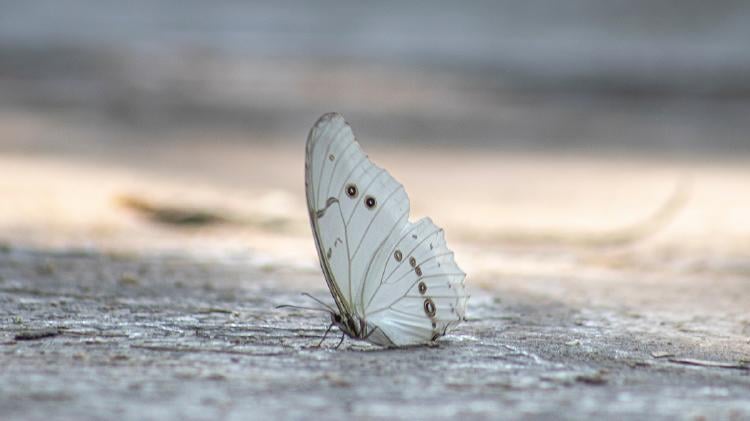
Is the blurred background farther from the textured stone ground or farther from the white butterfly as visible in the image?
the white butterfly

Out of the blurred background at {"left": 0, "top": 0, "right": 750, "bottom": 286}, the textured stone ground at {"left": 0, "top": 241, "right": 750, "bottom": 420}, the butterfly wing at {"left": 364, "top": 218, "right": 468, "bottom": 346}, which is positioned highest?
the blurred background at {"left": 0, "top": 0, "right": 750, "bottom": 286}

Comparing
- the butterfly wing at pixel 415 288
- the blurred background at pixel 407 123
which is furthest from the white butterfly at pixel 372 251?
the blurred background at pixel 407 123

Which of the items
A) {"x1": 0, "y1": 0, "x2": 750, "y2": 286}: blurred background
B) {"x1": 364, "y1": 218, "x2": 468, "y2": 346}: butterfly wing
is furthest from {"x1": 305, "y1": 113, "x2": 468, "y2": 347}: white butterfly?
{"x1": 0, "y1": 0, "x2": 750, "y2": 286}: blurred background

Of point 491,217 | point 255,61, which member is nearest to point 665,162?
point 491,217

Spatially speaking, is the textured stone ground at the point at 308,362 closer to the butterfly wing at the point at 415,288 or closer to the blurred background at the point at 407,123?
the butterfly wing at the point at 415,288

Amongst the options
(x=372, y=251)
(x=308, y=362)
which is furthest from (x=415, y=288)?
(x=308, y=362)

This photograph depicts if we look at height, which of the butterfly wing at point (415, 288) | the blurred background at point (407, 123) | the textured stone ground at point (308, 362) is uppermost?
the blurred background at point (407, 123)

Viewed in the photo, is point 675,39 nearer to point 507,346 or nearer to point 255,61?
point 255,61
